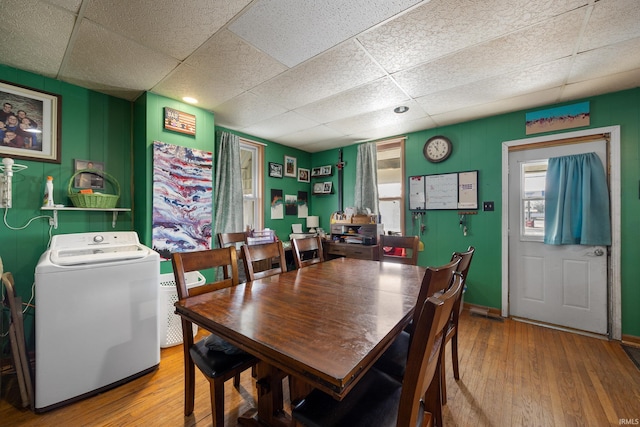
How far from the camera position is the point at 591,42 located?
1746 millimetres

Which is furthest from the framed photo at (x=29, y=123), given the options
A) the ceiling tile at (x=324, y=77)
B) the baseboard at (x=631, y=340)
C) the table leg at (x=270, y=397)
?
the baseboard at (x=631, y=340)

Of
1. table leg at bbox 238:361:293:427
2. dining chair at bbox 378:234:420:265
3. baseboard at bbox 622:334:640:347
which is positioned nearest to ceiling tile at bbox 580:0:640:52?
dining chair at bbox 378:234:420:265

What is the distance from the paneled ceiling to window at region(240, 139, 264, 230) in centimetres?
118

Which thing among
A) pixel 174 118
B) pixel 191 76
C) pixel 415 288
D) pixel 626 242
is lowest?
pixel 415 288

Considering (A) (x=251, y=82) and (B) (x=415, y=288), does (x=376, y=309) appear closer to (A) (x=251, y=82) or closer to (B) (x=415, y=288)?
(B) (x=415, y=288)

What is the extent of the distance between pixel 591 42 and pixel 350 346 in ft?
8.51

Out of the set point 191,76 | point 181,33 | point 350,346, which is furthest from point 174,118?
point 350,346

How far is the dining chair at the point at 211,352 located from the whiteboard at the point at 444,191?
2.85m

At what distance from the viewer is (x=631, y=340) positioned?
238cm

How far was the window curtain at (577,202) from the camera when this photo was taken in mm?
2525

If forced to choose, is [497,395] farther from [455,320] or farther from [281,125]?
[281,125]

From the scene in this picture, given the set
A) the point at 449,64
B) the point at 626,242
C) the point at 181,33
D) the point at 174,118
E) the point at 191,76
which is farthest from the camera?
the point at 174,118

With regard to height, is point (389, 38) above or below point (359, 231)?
above

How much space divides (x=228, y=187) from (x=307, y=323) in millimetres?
2709
